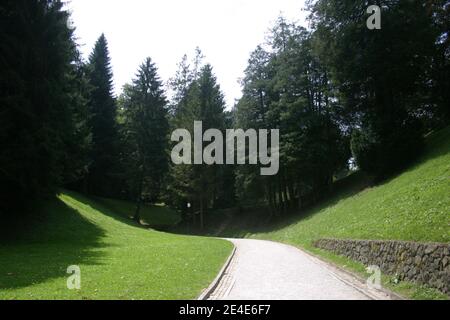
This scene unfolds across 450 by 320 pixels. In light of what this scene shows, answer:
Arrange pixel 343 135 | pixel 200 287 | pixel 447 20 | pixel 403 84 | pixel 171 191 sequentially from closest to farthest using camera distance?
pixel 200 287 → pixel 403 84 → pixel 447 20 → pixel 343 135 → pixel 171 191

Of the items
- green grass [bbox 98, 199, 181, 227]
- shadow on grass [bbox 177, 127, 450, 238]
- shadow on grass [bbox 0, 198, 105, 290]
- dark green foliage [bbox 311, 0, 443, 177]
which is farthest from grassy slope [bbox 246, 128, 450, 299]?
green grass [bbox 98, 199, 181, 227]

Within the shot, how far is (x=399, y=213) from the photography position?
17125 mm

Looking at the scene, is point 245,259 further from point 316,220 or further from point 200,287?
point 316,220

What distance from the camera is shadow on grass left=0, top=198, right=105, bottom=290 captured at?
44.4 feet

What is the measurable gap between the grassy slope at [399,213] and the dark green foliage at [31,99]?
53.4 feet

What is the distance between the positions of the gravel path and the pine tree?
123 ft

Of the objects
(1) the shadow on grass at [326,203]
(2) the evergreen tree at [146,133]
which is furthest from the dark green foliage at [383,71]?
(2) the evergreen tree at [146,133]

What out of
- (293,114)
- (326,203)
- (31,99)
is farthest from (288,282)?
(293,114)

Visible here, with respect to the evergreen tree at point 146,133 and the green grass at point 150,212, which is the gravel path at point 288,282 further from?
the evergreen tree at point 146,133

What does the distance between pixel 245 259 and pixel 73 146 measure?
2115 cm

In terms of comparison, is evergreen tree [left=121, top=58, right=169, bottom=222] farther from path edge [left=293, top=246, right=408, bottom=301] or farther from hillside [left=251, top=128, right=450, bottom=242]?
path edge [left=293, top=246, right=408, bottom=301]

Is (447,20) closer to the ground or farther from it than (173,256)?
farther from it

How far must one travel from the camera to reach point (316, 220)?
29.7 m

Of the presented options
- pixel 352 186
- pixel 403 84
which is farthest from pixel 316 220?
pixel 403 84
